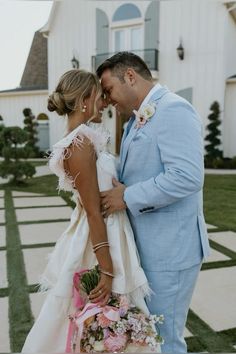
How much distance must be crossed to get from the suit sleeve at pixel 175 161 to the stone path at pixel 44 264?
3.89ft

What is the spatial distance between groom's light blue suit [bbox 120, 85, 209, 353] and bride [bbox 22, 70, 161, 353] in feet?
0.20

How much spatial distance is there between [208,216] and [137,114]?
3829mm

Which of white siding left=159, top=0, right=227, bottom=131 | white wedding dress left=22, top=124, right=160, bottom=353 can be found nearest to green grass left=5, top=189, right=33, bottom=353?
white wedding dress left=22, top=124, right=160, bottom=353

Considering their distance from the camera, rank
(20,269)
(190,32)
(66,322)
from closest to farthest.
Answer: (66,322), (20,269), (190,32)

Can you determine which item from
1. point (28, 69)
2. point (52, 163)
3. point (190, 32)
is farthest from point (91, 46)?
point (52, 163)

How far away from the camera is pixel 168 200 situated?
122 cm

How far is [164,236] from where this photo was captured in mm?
1312

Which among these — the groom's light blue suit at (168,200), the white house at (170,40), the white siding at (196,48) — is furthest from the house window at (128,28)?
the groom's light blue suit at (168,200)

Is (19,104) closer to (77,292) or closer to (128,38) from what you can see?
(128,38)

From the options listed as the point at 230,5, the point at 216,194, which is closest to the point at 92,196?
the point at 216,194

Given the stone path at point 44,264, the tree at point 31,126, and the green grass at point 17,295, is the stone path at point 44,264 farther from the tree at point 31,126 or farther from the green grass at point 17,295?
the tree at point 31,126

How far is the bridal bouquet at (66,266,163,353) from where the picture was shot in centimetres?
125

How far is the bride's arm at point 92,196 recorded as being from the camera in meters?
1.26

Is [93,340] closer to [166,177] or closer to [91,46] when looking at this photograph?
[166,177]
